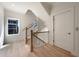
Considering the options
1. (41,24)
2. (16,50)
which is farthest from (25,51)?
(41,24)

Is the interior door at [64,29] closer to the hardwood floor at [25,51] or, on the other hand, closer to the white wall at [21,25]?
the hardwood floor at [25,51]

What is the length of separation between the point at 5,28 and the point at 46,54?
0.94m

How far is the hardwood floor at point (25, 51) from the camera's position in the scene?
2070 millimetres

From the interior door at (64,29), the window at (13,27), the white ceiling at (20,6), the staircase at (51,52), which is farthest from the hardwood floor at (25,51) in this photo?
the white ceiling at (20,6)

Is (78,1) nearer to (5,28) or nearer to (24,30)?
(24,30)

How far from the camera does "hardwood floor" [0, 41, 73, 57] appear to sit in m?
2.07

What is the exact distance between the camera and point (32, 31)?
217 centimetres

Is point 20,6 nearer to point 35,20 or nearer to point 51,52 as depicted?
point 35,20

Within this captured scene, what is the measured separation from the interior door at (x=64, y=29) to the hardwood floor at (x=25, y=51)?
0.13m

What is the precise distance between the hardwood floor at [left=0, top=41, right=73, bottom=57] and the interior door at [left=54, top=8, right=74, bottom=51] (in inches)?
5.1

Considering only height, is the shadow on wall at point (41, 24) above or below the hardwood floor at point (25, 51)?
above

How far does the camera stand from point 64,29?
2156 millimetres

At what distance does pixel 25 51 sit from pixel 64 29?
0.88 m

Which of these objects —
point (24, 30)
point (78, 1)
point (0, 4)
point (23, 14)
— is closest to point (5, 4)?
point (0, 4)
